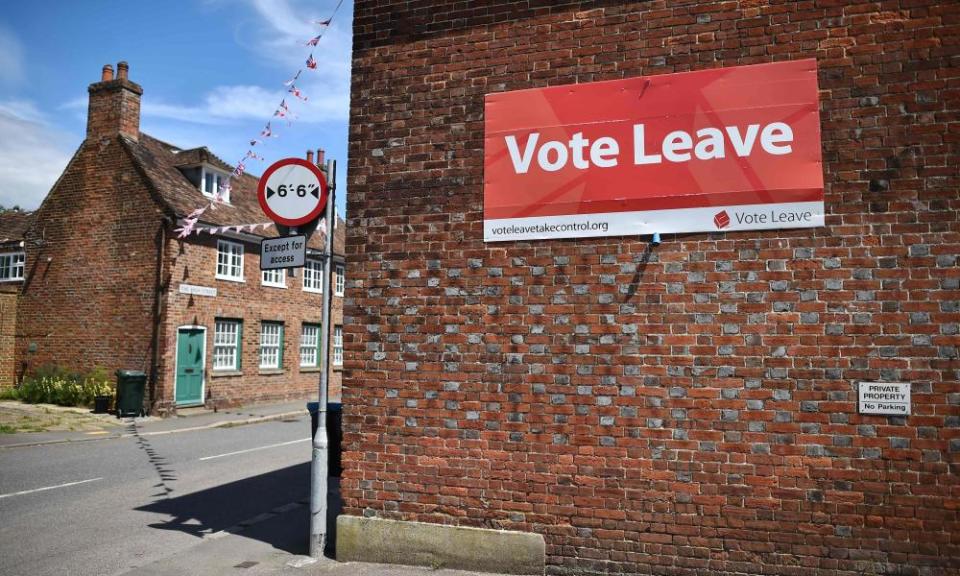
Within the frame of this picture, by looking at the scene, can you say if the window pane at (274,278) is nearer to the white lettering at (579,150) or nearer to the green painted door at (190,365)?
the green painted door at (190,365)

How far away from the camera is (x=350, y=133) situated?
6402mm

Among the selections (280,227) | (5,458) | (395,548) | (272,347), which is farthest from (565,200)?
(272,347)

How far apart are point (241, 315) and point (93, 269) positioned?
14.7 feet

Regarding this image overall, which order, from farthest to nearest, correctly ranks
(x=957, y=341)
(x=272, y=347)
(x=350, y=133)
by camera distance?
(x=272, y=347) < (x=350, y=133) < (x=957, y=341)

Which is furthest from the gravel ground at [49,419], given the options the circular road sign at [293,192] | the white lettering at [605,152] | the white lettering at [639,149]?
the white lettering at [639,149]

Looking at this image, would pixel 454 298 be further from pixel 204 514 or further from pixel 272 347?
pixel 272 347

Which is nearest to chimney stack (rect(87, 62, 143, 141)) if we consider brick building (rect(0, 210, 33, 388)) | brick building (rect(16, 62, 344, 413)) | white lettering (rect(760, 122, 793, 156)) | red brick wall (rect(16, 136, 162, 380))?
brick building (rect(16, 62, 344, 413))

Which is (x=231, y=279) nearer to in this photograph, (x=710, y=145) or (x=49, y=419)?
(x=49, y=419)

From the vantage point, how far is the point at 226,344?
21.0 metres

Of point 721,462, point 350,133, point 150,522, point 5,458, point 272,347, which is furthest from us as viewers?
point 272,347

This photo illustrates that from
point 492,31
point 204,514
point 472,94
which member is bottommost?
point 204,514

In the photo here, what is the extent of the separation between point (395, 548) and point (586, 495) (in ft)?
5.83

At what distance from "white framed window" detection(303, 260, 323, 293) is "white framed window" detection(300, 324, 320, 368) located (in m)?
1.48

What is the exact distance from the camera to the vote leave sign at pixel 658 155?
529 cm
